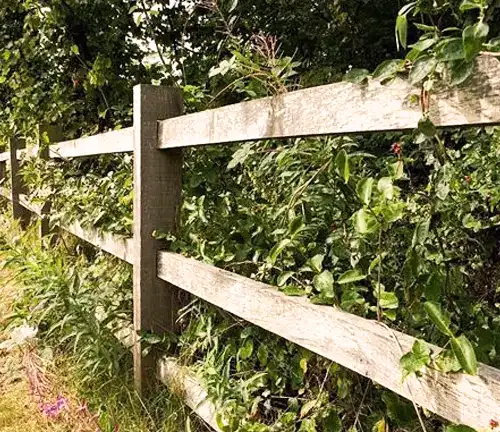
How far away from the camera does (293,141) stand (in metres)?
2.37

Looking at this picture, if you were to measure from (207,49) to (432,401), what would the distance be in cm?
403

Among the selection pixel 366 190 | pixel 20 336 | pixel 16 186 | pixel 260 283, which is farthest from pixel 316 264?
pixel 16 186

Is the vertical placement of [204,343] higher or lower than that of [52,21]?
lower

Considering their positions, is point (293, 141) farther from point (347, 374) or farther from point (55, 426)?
point (55, 426)

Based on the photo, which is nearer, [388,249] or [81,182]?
[388,249]

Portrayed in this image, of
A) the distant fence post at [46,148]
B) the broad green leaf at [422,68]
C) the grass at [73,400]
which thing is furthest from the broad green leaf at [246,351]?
the distant fence post at [46,148]

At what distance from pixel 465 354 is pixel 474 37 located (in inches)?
22.4

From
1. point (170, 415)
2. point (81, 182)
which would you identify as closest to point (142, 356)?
point (170, 415)

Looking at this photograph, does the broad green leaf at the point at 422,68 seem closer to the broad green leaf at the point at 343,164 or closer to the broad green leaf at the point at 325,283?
the broad green leaf at the point at 343,164

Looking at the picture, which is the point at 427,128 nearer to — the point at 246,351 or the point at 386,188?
the point at 386,188

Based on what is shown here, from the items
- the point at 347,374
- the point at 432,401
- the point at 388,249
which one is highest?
the point at 388,249

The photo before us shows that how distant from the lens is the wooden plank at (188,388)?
2166 millimetres

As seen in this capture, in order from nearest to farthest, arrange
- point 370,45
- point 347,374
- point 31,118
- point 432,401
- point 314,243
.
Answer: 1. point 432,401
2. point 347,374
3. point 314,243
4. point 370,45
5. point 31,118

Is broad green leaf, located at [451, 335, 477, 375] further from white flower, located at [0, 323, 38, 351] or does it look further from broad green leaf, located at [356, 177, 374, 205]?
white flower, located at [0, 323, 38, 351]
